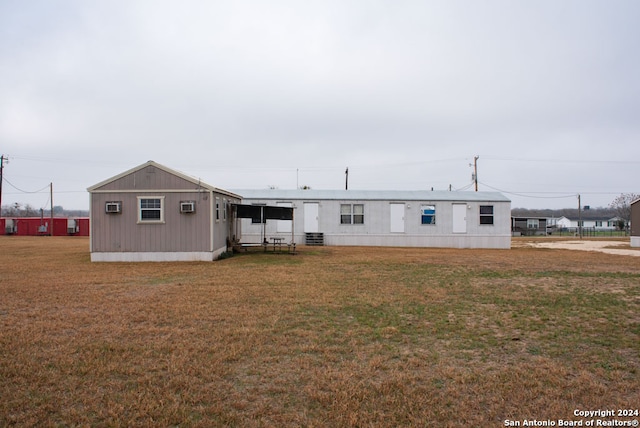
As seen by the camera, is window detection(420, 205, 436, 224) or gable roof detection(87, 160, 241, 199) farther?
window detection(420, 205, 436, 224)

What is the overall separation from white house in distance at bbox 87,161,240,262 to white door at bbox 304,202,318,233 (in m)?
9.49

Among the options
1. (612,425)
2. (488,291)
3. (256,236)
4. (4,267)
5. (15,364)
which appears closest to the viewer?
(612,425)

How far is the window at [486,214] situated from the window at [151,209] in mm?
17501

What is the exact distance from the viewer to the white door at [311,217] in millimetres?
24438

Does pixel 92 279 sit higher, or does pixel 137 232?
pixel 137 232

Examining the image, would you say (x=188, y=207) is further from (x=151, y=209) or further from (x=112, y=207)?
(x=112, y=207)

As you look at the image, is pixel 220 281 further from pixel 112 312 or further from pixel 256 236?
pixel 256 236

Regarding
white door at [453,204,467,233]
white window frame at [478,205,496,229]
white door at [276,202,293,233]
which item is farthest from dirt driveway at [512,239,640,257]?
white door at [276,202,293,233]

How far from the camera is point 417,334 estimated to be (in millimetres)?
5941

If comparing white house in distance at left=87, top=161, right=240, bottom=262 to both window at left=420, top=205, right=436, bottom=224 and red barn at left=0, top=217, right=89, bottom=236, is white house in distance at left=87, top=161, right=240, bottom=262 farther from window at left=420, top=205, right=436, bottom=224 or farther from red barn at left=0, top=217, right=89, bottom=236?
red barn at left=0, top=217, right=89, bottom=236

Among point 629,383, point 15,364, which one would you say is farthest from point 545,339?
point 15,364

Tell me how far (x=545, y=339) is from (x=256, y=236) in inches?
775

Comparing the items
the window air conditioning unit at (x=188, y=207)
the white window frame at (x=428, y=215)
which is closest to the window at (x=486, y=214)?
the white window frame at (x=428, y=215)

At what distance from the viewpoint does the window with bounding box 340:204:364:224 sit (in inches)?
964
